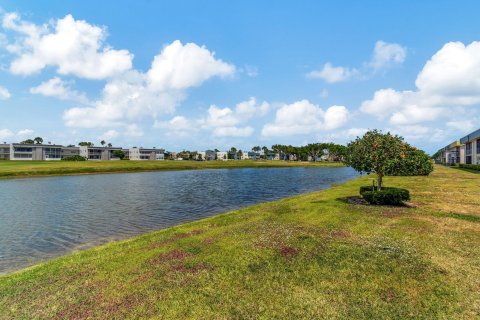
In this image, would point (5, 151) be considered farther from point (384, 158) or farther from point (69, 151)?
point (384, 158)

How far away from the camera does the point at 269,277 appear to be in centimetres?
1115

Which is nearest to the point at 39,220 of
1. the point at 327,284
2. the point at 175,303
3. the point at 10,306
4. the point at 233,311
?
the point at 10,306

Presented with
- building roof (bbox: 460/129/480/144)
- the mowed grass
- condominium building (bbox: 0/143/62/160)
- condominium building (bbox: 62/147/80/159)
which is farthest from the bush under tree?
condominium building (bbox: 62/147/80/159)

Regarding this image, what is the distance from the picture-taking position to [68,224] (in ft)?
84.9

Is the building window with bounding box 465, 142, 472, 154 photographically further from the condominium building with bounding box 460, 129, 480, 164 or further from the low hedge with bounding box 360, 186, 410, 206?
the low hedge with bounding box 360, 186, 410, 206

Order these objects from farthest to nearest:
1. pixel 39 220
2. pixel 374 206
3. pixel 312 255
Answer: pixel 39 220, pixel 374 206, pixel 312 255

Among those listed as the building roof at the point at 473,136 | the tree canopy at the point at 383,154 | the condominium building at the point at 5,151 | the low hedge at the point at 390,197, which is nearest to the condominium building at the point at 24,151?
the condominium building at the point at 5,151

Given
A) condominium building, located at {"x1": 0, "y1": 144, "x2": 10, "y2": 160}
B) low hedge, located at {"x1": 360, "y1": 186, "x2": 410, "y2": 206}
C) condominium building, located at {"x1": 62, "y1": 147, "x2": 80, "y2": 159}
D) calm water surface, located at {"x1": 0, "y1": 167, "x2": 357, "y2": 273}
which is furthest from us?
condominium building, located at {"x1": 62, "y1": 147, "x2": 80, "y2": 159}

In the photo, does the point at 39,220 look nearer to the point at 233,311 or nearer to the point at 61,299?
the point at 61,299

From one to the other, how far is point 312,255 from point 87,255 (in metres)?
12.2

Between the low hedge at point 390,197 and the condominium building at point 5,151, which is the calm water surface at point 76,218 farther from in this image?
the condominium building at point 5,151

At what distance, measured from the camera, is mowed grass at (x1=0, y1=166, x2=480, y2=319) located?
9078 millimetres

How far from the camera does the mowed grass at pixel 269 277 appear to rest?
29.8 ft

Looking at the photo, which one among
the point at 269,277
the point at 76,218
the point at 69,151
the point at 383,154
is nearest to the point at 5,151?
the point at 69,151
